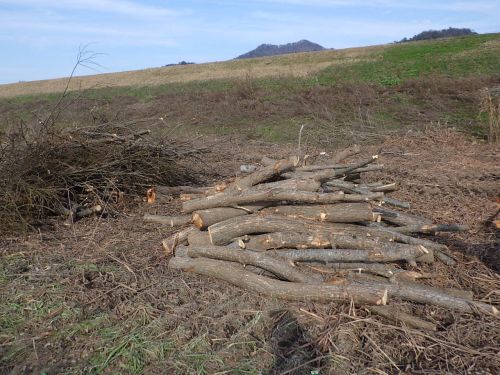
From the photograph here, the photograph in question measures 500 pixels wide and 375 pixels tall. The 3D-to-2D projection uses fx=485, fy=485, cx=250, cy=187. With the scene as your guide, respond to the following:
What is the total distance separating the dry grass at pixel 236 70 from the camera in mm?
31047

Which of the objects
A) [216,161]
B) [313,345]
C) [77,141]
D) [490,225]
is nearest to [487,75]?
[216,161]

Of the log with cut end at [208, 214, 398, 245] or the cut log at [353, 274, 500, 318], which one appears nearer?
the cut log at [353, 274, 500, 318]

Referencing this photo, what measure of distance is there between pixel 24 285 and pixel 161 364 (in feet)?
5.72

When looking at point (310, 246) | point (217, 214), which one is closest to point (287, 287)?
point (310, 246)

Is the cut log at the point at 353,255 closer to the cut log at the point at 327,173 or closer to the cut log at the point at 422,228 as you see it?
the cut log at the point at 422,228

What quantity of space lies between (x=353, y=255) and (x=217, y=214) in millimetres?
1340

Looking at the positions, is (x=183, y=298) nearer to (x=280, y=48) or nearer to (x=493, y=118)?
(x=493, y=118)

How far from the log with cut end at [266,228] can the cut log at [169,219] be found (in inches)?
35.0

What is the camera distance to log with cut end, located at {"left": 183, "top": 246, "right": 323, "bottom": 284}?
12.8 feet

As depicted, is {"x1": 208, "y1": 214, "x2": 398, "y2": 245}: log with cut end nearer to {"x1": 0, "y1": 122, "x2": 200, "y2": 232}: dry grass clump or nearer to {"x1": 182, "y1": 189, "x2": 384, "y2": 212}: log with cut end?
{"x1": 182, "y1": 189, "x2": 384, "y2": 212}: log with cut end

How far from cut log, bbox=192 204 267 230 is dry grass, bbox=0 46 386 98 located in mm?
23526

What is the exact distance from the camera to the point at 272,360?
3.05 meters

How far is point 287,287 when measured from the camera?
3742mm

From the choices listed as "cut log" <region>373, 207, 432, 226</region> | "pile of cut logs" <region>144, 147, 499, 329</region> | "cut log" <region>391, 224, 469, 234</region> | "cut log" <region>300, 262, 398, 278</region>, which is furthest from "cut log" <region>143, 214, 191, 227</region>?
"cut log" <region>391, 224, 469, 234</region>
